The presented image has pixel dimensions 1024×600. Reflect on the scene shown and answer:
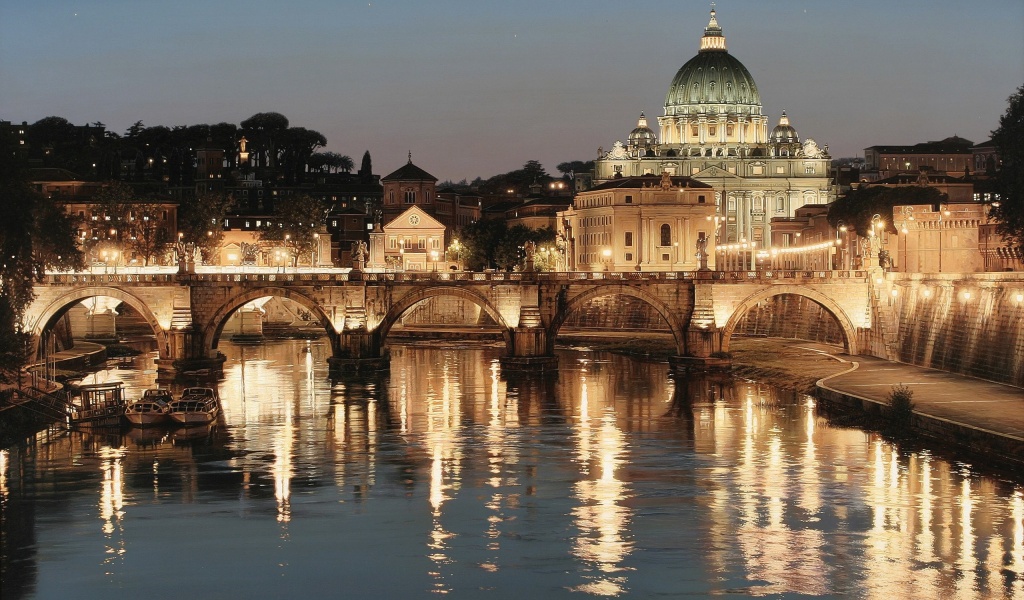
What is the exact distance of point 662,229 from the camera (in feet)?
422

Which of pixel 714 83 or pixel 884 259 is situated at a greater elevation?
pixel 714 83

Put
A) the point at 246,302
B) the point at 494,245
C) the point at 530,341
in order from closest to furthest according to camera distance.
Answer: the point at 530,341 → the point at 246,302 → the point at 494,245

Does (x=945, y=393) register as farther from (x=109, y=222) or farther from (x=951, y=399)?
(x=109, y=222)

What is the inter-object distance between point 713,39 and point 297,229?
8355 centimetres

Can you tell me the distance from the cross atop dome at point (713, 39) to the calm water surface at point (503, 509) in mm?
132065

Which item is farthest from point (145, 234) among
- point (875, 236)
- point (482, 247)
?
point (875, 236)

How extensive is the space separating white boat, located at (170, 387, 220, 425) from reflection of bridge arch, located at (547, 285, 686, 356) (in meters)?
24.3

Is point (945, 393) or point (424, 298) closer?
point (945, 393)

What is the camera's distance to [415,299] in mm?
78875

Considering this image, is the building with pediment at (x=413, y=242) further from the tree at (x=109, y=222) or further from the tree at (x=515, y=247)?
the tree at (x=109, y=222)

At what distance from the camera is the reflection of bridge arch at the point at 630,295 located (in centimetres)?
7775

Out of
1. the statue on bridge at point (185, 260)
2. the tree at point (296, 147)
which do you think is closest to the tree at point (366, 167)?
the tree at point (296, 147)

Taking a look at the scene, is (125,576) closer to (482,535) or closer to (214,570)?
(214,570)

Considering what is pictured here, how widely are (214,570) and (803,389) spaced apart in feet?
119
